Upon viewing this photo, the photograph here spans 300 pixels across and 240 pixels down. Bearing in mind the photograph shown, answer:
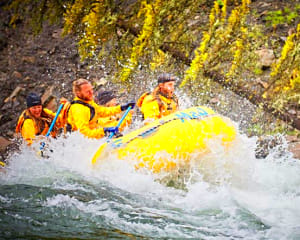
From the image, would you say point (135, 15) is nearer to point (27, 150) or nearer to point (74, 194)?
point (27, 150)

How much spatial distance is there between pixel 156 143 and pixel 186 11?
8.78 feet

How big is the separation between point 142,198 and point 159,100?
1751mm

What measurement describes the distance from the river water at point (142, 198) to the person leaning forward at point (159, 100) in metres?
0.85

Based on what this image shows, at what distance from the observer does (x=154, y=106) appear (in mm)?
5609

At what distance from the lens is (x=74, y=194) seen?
4.25 meters

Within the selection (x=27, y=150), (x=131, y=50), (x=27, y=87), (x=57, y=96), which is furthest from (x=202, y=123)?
(x=27, y=87)

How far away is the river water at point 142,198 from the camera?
3406mm

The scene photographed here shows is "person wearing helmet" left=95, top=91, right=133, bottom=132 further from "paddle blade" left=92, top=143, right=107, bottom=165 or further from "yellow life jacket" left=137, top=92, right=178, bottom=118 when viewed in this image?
"paddle blade" left=92, top=143, right=107, bottom=165

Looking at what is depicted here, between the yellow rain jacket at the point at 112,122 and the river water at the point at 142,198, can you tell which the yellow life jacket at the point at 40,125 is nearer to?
the river water at the point at 142,198

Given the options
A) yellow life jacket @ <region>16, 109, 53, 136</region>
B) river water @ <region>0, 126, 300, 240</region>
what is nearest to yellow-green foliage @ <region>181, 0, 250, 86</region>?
river water @ <region>0, 126, 300, 240</region>

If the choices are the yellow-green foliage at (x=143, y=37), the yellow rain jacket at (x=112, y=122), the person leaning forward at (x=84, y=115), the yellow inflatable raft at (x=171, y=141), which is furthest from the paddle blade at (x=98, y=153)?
the yellow-green foliage at (x=143, y=37)

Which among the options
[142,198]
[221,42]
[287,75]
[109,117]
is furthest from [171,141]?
[287,75]

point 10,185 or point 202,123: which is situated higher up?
point 202,123

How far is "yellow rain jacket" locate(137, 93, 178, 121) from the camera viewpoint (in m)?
5.57
